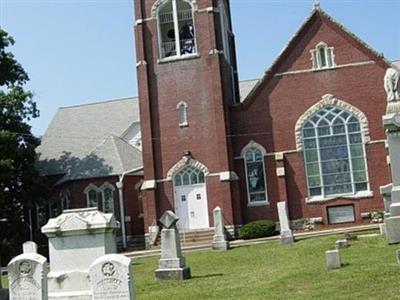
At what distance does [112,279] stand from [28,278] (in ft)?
5.07

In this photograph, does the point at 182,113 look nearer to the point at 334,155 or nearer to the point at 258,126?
the point at 258,126

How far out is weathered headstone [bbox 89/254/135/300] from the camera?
877 cm

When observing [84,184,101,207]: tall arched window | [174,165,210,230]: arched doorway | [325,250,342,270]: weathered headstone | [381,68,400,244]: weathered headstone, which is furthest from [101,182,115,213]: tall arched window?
[325,250,342,270]: weathered headstone

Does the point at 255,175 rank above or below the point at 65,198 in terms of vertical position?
above

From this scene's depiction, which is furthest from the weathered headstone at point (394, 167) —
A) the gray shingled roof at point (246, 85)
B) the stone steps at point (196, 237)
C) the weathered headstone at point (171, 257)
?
the gray shingled roof at point (246, 85)

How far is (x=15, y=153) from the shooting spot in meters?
32.7

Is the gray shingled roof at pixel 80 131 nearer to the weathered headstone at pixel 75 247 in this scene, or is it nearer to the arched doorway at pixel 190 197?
the arched doorway at pixel 190 197

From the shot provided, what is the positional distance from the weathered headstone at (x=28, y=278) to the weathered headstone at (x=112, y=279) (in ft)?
3.48

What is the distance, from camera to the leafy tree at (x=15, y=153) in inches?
1284

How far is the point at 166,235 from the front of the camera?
16.5m

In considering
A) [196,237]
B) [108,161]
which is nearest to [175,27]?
[108,161]

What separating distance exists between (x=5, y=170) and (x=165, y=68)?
916 centimetres

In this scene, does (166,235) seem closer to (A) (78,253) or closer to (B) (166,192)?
(A) (78,253)

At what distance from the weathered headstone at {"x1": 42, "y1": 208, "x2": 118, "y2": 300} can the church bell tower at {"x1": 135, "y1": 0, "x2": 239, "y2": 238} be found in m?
19.1
